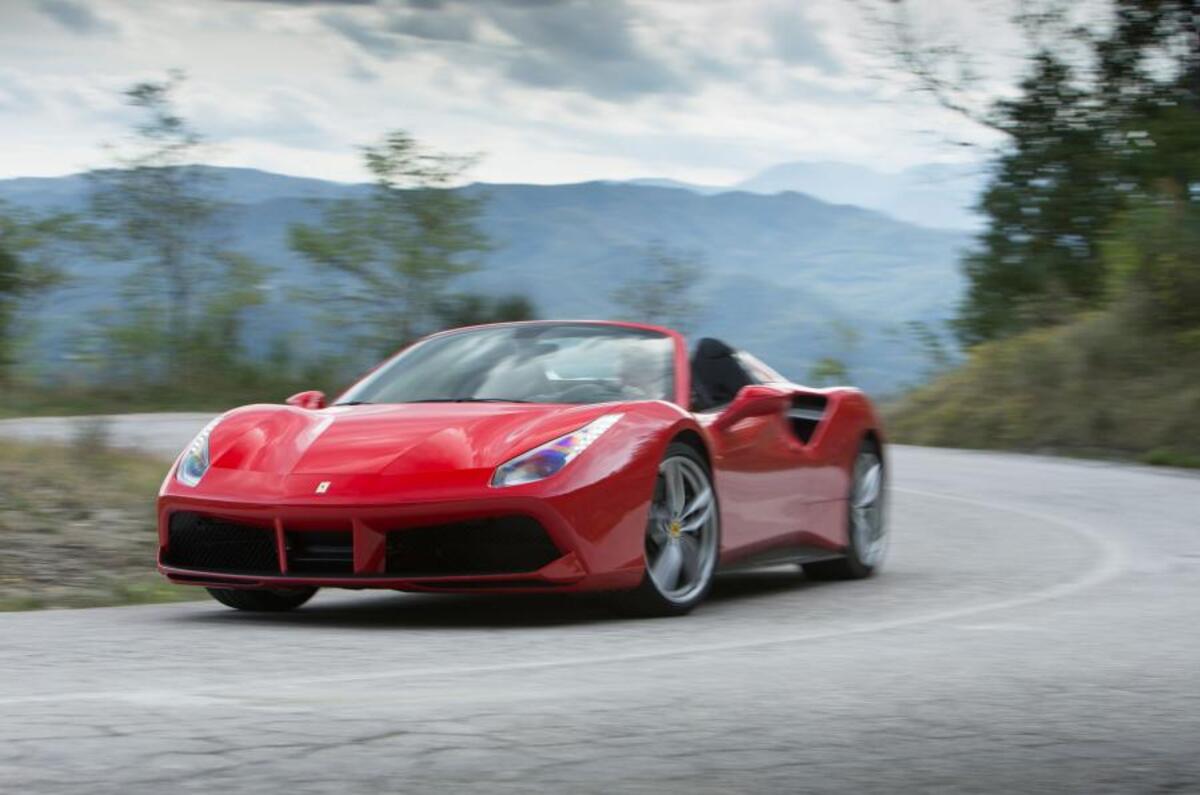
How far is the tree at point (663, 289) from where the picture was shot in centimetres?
4153

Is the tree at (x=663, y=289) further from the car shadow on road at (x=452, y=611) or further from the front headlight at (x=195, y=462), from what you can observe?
the front headlight at (x=195, y=462)

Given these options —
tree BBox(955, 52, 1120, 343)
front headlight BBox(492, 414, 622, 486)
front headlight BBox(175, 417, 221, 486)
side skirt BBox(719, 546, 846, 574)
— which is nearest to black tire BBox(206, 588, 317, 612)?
front headlight BBox(175, 417, 221, 486)

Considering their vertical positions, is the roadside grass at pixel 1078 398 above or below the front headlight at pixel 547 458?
below

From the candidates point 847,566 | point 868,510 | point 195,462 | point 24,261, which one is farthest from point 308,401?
point 24,261

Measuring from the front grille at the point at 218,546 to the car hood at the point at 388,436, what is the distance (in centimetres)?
21

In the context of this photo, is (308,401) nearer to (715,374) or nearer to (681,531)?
(681,531)

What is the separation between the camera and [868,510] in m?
9.33

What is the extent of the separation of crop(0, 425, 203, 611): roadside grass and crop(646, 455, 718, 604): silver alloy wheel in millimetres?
2325

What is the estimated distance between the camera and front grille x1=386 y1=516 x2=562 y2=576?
644 cm

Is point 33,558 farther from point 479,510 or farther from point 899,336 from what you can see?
point 899,336

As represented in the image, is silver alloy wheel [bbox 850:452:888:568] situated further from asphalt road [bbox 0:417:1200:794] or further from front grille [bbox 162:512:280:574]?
front grille [bbox 162:512:280:574]

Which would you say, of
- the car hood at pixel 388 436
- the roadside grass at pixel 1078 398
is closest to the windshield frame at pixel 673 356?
the car hood at pixel 388 436

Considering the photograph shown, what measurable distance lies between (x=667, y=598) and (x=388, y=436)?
1.17 metres

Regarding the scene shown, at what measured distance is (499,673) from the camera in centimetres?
528
